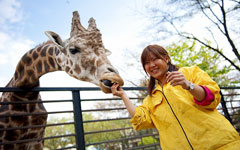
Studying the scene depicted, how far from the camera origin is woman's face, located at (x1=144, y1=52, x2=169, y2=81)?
173 centimetres

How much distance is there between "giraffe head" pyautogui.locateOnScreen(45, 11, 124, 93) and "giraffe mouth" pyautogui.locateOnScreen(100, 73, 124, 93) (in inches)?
2.8

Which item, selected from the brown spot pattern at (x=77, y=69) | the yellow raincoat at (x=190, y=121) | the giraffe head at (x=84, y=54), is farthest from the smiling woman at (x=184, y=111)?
the brown spot pattern at (x=77, y=69)

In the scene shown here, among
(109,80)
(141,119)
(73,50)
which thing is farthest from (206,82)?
(73,50)

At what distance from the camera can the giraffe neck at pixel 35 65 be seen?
3.21 meters

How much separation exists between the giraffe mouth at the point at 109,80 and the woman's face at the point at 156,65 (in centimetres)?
43

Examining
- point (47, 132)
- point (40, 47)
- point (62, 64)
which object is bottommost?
point (62, 64)

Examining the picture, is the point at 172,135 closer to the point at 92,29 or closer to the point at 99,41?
the point at 99,41

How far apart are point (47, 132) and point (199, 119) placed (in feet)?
87.5

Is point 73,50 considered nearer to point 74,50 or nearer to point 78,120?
point 74,50

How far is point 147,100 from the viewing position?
2.01m

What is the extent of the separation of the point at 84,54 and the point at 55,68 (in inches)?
36.9

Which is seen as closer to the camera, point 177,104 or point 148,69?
point 177,104

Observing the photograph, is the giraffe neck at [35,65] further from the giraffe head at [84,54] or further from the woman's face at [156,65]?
the woman's face at [156,65]

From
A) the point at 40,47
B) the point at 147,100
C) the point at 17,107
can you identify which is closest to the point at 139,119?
the point at 147,100
